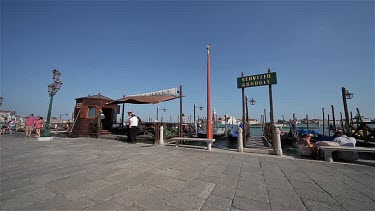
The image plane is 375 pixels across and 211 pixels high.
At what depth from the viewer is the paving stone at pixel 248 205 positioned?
238 centimetres

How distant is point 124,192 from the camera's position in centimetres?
282

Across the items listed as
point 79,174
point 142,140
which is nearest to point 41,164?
point 79,174

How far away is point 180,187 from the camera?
10.1 feet

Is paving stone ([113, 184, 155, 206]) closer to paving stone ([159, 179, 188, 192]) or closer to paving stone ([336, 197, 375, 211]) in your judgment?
paving stone ([159, 179, 188, 192])

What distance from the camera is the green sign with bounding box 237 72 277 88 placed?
25.3 ft

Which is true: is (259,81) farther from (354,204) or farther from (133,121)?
(133,121)

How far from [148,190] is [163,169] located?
4.40 ft

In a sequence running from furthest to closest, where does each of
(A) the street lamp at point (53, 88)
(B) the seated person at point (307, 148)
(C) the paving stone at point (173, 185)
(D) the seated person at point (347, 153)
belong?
(A) the street lamp at point (53, 88) < (B) the seated person at point (307, 148) < (D) the seated person at point (347, 153) < (C) the paving stone at point (173, 185)

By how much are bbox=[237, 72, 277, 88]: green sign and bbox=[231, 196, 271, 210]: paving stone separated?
6.41 m

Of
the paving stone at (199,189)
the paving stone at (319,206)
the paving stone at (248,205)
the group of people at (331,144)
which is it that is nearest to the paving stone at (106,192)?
the paving stone at (199,189)

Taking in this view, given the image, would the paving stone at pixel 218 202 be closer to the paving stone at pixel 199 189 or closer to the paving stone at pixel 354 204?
the paving stone at pixel 199 189

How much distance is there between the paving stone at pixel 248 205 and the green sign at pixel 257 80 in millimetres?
6407

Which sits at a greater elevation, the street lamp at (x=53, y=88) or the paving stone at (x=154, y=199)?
the street lamp at (x=53, y=88)

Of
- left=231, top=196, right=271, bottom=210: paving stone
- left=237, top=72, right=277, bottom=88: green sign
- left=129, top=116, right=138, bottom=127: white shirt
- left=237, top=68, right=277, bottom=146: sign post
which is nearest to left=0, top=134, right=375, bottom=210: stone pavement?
left=231, top=196, right=271, bottom=210: paving stone
